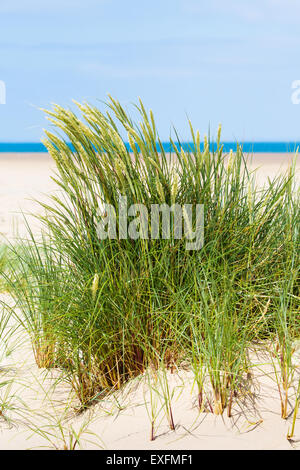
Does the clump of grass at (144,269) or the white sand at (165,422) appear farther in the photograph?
the clump of grass at (144,269)

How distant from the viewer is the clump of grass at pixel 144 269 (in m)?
2.03

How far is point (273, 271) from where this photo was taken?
234 cm

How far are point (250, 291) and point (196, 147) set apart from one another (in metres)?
0.71

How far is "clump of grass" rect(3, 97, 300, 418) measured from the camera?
2.03 m
